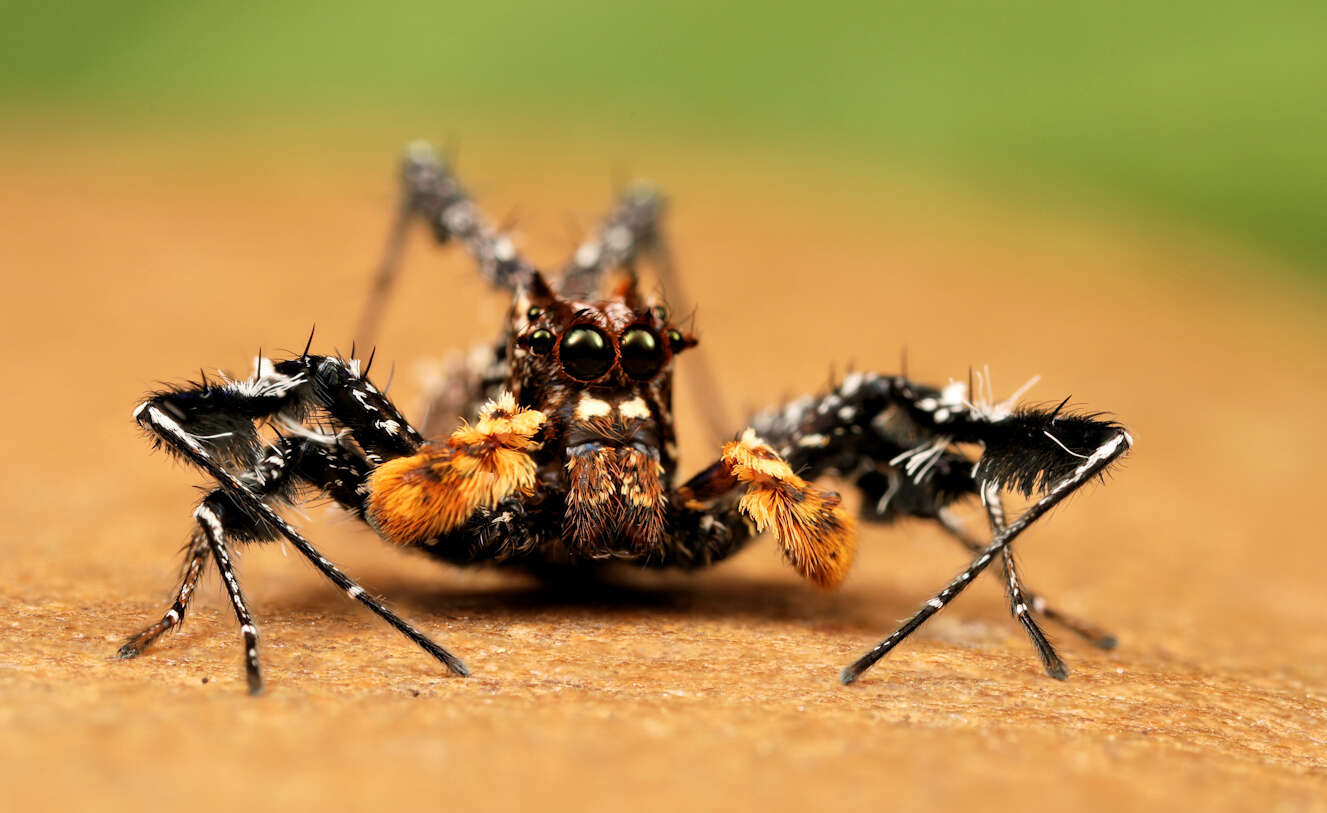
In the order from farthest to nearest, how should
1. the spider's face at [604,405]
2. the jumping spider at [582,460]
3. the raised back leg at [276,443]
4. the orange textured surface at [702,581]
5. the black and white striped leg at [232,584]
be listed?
1. the spider's face at [604,405]
2. the jumping spider at [582,460]
3. the raised back leg at [276,443]
4. the black and white striped leg at [232,584]
5. the orange textured surface at [702,581]

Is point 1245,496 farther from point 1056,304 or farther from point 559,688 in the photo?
point 559,688

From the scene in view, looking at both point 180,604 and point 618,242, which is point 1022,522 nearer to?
point 180,604

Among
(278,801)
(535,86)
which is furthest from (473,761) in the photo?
(535,86)

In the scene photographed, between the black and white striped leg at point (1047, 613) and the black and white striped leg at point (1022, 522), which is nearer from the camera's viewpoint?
the black and white striped leg at point (1022, 522)

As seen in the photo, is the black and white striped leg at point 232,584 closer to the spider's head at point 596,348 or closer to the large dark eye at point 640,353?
the spider's head at point 596,348

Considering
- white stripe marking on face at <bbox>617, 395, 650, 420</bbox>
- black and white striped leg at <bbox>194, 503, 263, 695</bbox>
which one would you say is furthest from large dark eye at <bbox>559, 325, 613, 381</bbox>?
black and white striped leg at <bbox>194, 503, 263, 695</bbox>

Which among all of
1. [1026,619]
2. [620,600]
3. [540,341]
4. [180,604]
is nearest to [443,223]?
[540,341]

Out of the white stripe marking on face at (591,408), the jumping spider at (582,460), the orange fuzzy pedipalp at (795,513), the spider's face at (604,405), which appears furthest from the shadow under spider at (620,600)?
the white stripe marking on face at (591,408)
